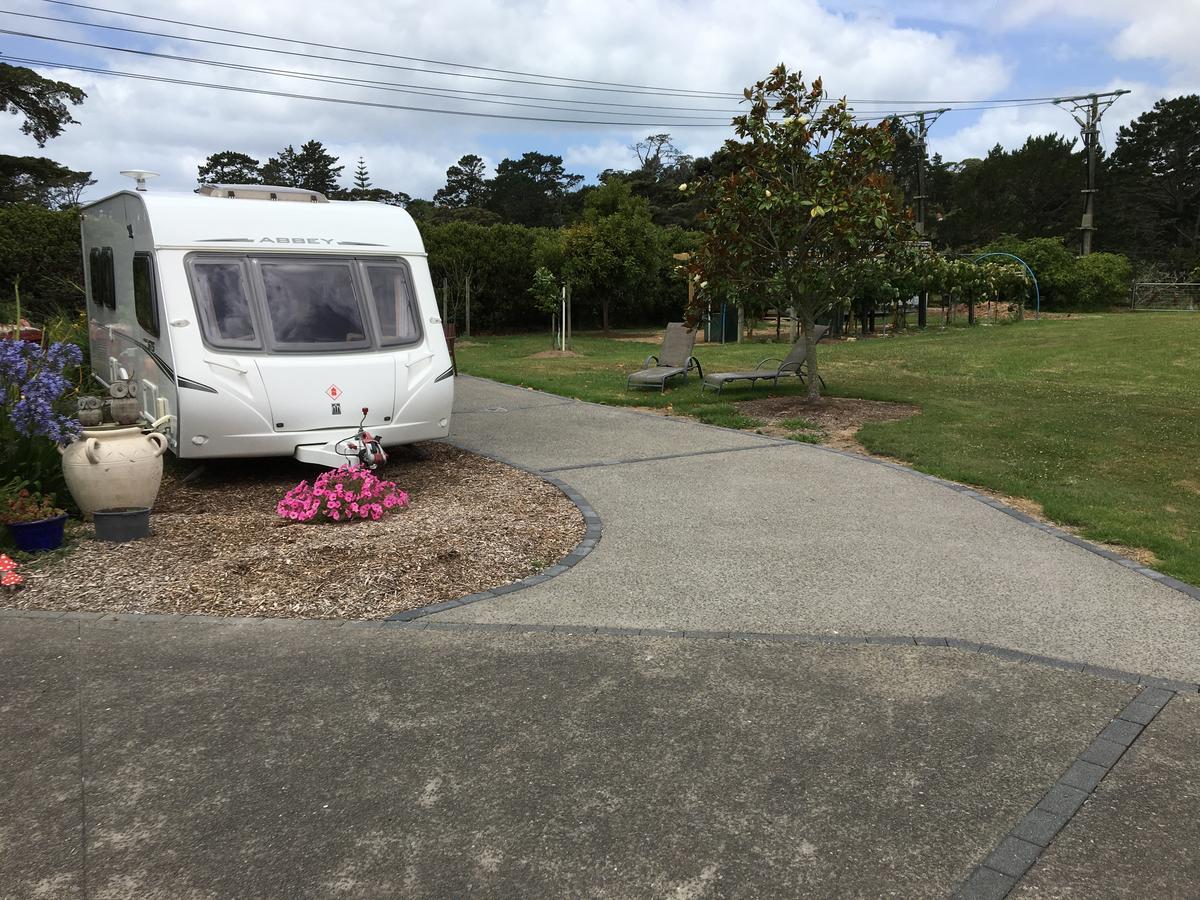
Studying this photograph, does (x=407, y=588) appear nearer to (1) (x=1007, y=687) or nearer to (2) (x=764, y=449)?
(1) (x=1007, y=687)

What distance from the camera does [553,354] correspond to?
21.8 meters

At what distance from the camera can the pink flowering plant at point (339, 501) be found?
21.7 ft

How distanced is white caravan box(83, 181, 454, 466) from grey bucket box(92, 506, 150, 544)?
4.16 feet

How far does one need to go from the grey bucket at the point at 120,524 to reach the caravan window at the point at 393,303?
113 inches

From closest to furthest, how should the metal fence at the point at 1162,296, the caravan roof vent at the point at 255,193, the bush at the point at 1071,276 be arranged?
the caravan roof vent at the point at 255,193
the bush at the point at 1071,276
the metal fence at the point at 1162,296

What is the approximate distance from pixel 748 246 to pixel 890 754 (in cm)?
912

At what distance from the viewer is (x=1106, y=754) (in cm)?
330

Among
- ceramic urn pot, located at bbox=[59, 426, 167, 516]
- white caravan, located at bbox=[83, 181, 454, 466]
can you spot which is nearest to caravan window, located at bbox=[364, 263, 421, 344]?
white caravan, located at bbox=[83, 181, 454, 466]

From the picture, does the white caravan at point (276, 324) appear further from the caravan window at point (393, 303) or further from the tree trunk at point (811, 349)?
the tree trunk at point (811, 349)

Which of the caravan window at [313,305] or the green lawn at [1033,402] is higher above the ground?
the caravan window at [313,305]

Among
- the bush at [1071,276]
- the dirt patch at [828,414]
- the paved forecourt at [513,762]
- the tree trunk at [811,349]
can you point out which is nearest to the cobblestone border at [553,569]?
the paved forecourt at [513,762]

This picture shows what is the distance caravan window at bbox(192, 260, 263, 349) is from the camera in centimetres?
756

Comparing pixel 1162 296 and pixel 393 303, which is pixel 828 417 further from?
pixel 1162 296

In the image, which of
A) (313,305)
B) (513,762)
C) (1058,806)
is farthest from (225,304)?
(1058,806)
